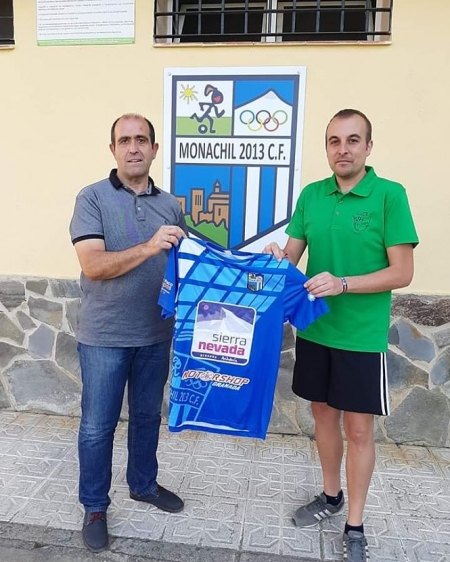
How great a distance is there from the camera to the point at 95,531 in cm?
257

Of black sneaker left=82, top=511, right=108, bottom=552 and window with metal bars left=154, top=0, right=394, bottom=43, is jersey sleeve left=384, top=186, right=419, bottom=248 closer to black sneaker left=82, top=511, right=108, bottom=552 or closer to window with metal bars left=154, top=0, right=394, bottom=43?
window with metal bars left=154, top=0, right=394, bottom=43

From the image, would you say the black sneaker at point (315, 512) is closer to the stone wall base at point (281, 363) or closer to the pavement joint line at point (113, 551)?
the pavement joint line at point (113, 551)

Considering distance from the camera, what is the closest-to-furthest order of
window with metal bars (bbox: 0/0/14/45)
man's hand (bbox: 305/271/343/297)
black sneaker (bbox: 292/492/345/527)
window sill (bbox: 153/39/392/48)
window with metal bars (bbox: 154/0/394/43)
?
1. man's hand (bbox: 305/271/343/297)
2. black sneaker (bbox: 292/492/345/527)
3. window sill (bbox: 153/39/392/48)
4. window with metal bars (bbox: 154/0/394/43)
5. window with metal bars (bbox: 0/0/14/45)

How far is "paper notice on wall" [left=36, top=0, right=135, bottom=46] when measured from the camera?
363cm

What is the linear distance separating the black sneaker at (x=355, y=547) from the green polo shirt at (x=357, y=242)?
937 mm

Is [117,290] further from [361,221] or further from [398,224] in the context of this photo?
[398,224]

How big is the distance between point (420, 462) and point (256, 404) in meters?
1.75

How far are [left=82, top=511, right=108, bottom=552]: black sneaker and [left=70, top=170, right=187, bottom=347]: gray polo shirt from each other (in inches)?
36.0

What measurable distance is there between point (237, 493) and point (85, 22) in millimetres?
3392

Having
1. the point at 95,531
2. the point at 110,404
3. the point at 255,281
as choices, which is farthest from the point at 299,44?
the point at 95,531

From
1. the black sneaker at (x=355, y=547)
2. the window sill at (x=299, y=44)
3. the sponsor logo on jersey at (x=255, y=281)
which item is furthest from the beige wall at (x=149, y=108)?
the black sneaker at (x=355, y=547)

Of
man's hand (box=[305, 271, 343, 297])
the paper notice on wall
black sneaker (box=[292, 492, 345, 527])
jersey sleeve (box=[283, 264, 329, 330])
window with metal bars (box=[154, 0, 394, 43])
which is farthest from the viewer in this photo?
the paper notice on wall

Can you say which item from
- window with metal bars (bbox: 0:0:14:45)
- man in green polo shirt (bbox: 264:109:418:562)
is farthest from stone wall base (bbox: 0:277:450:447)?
window with metal bars (bbox: 0:0:14:45)

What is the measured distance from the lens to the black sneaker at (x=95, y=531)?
8.34 ft
